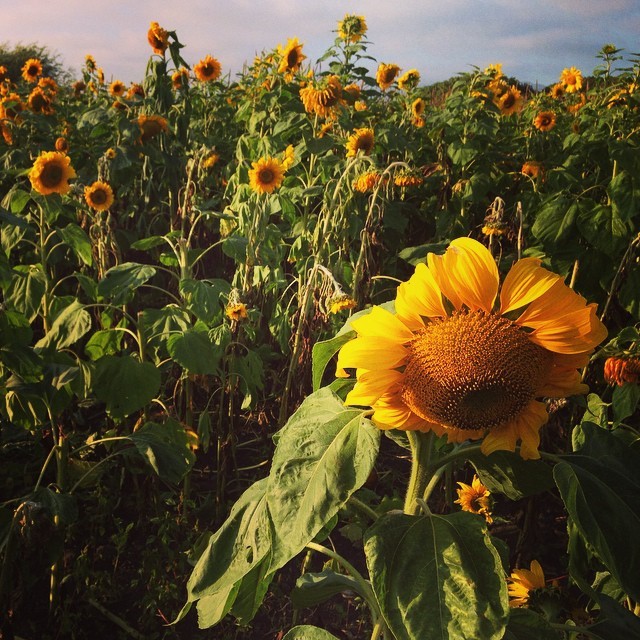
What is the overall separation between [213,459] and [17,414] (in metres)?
0.91

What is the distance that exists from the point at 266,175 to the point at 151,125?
114cm

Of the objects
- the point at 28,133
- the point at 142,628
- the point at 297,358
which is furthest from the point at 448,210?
the point at 28,133

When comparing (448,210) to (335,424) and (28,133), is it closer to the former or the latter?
(335,424)

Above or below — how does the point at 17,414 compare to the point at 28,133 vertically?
below

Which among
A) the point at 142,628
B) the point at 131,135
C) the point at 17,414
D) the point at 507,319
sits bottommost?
the point at 142,628

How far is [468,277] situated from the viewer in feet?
2.82

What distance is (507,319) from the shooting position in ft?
2.87

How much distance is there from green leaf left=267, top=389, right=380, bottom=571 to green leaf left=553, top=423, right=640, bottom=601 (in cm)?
30

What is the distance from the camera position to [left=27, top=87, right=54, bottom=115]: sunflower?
15.2 ft

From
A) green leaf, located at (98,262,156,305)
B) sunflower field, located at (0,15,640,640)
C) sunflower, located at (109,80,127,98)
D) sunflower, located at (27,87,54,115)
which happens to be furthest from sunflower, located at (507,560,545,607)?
sunflower, located at (109,80,127,98)

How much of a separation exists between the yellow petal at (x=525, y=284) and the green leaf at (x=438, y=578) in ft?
1.03

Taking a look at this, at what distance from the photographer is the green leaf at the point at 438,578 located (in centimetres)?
80

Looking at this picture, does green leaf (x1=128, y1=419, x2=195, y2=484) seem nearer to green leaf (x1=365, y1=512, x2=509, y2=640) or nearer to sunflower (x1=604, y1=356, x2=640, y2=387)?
green leaf (x1=365, y1=512, x2=509, y2=640)

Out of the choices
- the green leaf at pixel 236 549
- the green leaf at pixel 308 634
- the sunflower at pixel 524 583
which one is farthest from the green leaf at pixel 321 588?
the sunflower at pixel 524 583
